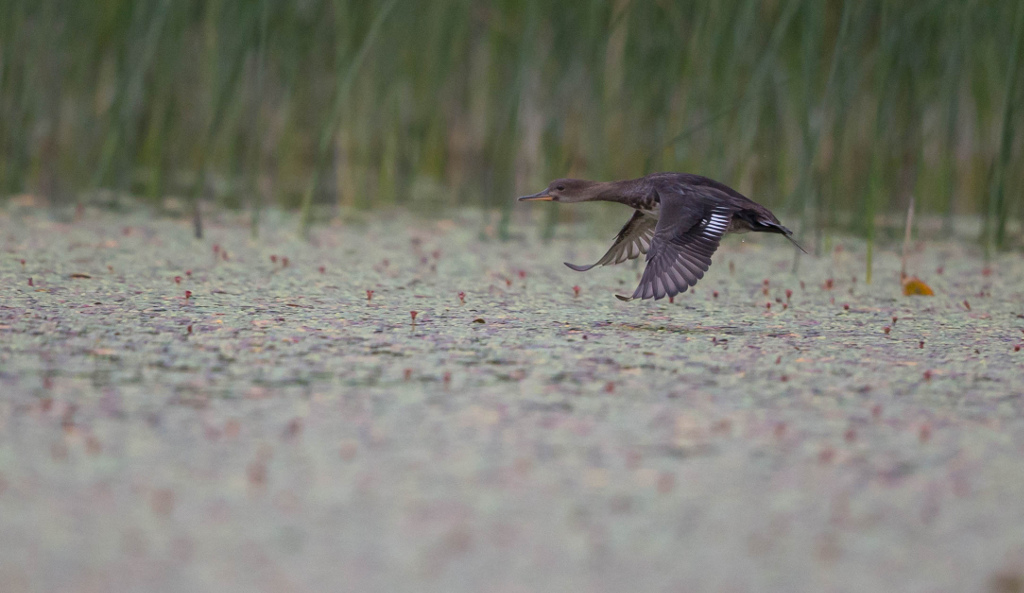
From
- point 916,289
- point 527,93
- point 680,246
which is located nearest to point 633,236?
point 680,246

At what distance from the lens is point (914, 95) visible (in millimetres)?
5715

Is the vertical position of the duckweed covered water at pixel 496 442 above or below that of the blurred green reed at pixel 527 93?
below

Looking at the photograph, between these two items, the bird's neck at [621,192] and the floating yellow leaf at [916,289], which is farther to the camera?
the floating yellow leaf at [916,289]

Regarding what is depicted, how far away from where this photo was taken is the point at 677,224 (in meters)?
3.86

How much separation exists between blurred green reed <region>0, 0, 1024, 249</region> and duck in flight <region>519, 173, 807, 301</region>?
64 cm

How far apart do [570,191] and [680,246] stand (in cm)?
114

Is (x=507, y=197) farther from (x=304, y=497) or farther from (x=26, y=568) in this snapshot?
(x=26, y=568)

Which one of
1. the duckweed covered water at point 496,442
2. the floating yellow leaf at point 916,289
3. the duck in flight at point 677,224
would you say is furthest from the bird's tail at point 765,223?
the floating yellow leaf at point 916,289

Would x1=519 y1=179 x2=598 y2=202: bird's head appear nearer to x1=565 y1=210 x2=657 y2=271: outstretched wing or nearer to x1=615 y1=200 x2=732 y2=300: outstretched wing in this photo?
x1=565 y1=210 x2=657 y2=271: outstretched wing

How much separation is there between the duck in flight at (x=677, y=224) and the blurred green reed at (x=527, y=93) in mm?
638

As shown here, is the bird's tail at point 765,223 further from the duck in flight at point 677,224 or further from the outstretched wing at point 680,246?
the outstretched wing at point 680,246

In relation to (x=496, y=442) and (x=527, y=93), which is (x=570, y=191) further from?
(x=527, y=93)

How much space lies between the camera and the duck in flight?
11.9 feet

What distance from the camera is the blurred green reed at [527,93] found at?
5504 millimetres
